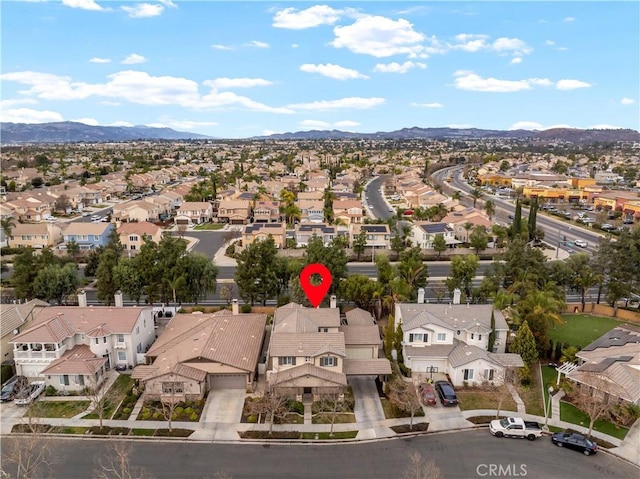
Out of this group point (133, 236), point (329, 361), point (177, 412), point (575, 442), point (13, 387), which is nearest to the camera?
point (575, 442)

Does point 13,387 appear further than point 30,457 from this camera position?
Yes

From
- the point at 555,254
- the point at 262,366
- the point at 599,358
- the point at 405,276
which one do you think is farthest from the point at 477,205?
the point at 262,366

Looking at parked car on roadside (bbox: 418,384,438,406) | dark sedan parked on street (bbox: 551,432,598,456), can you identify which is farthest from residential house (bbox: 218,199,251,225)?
dark sedan parked on street (bbox: 551,432,598,456)

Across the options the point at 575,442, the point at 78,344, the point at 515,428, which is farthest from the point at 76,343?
the point at 575,442

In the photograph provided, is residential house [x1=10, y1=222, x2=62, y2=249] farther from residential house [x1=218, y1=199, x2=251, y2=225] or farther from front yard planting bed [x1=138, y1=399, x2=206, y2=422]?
front yard planting bed [x1=138, y1=399, x2=206, y2=422]

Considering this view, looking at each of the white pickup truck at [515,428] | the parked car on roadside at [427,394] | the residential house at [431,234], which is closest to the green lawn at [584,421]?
the white pickup truck at [515,428]

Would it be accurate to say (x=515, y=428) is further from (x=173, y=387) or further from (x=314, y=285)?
(x=173, y=387)
